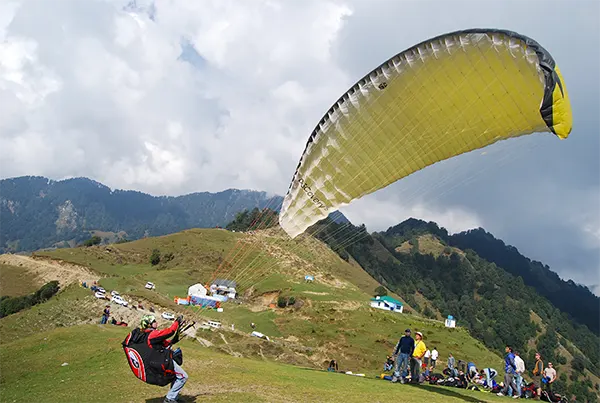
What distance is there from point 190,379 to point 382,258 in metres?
190

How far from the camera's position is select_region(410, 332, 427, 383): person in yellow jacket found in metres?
12.4

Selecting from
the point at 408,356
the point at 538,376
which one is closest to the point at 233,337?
the point at 408,356

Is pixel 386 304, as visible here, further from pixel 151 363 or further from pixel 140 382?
pixel 151 363

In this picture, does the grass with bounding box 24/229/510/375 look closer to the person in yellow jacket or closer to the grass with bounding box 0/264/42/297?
the grass with bounding box 0/264/42/297

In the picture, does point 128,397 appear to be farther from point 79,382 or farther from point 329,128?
point 329,128

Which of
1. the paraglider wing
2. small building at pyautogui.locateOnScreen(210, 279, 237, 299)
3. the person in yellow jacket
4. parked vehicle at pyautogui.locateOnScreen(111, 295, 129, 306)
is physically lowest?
parked vehicle at pyautogui.locateOnScreen(111, 295, 129, 306)

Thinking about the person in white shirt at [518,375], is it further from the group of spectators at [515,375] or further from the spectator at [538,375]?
the spectator at [538,375]

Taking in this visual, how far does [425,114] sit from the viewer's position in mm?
10141

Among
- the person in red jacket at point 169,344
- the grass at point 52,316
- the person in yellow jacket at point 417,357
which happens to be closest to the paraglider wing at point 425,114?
the person in yellow jacket at point 417,357

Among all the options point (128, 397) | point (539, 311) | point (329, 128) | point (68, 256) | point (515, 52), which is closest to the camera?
point (515, 52)

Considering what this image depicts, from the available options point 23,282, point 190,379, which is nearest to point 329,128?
point 190,379

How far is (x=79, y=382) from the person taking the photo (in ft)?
33.7

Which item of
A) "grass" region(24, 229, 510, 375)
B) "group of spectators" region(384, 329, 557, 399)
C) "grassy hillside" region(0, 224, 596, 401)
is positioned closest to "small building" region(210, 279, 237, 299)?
"grassy hillside" region(0, 224, 596, 401)

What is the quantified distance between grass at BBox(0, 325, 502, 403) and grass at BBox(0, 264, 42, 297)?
67309 mm
